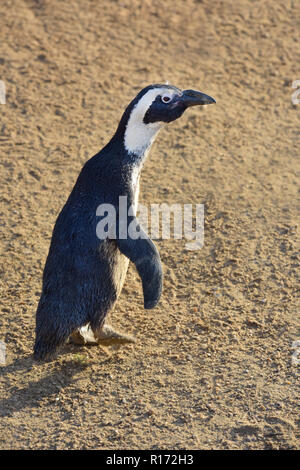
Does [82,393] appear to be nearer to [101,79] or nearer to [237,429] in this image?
[237,429]

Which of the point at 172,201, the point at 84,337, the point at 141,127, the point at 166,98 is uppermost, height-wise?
the point at 166,98

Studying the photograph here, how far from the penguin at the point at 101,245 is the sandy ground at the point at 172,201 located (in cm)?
36

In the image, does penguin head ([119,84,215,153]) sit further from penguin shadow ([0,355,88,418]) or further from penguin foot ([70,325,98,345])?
penguin shadow ([0,355,88,418])

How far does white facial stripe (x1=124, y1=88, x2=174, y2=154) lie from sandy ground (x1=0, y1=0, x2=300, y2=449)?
1.09 meters

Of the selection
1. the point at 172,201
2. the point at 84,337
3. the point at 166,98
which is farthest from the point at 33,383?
the point at 172,201

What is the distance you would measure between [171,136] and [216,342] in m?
2.40

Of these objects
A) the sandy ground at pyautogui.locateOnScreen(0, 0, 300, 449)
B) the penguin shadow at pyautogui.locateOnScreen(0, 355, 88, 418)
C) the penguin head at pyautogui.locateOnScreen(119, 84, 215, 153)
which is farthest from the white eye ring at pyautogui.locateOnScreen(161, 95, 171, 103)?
the penguin shadow at pyautogui.locateOnScreen(0, 355, 88, 418)

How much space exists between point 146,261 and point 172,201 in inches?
68.5

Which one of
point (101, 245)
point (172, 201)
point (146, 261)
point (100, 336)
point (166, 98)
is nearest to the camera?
point (146, 261)

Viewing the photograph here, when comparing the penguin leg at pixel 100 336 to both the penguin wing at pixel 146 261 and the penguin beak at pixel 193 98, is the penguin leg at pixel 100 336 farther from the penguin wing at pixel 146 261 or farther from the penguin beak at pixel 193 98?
the penguin beak at pixel 193 98

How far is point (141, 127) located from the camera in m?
4.18

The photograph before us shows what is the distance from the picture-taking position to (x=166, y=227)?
544 cm

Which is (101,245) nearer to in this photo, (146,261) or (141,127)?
(146,261)
